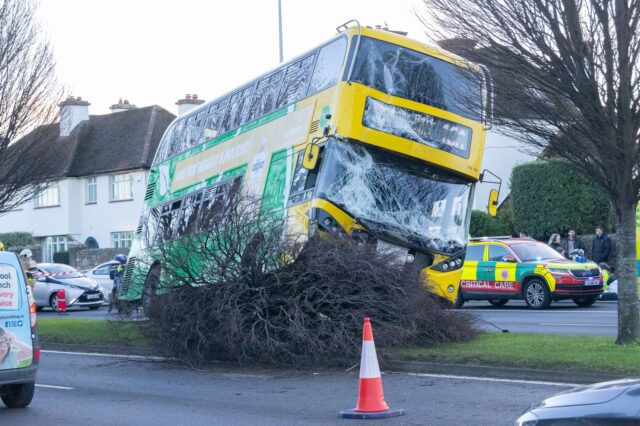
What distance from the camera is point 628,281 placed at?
502 inches

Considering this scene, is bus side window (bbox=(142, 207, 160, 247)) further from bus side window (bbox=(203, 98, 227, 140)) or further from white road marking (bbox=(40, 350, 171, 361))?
white road marking (bbox=(40, 350, 171, 361))

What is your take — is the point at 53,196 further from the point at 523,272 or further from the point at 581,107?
the point at 581,107

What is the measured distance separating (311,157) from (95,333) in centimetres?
623

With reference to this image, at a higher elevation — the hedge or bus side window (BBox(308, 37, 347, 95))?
bus side window (BBox(308, 37, 347, 95))

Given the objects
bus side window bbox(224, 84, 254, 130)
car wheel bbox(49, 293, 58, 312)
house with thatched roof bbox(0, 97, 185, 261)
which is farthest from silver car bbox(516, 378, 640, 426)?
house with thatched roof bbox(0, 97, 185, 261)

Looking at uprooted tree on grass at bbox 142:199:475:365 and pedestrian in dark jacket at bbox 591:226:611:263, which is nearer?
uprooted tree on grass at bbox 142:199:475:365

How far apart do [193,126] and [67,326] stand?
4.85 metres

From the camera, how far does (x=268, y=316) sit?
1361 centimetres

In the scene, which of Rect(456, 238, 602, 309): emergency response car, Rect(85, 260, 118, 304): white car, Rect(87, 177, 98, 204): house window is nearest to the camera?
Rect(456, 238, 602, 309): emergency response car

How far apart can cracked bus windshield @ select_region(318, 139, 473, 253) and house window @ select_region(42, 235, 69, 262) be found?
41.8 metres

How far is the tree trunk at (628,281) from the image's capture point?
12688 millimetres

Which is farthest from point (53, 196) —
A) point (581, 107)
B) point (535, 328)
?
point (581, 107)

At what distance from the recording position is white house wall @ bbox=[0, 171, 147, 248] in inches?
2016

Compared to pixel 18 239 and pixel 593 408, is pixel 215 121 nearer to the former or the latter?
pixel 593 408
